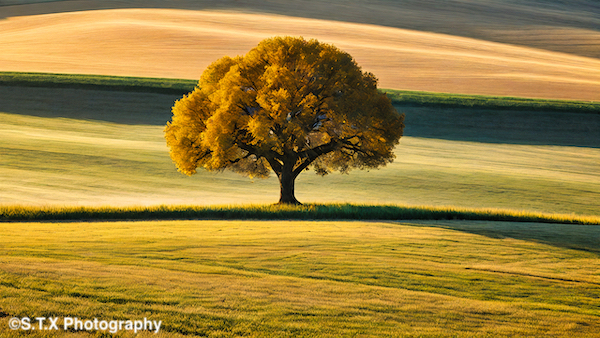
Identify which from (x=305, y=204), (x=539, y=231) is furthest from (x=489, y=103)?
(x=539, y=231)

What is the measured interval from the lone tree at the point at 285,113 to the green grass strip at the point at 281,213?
221cm

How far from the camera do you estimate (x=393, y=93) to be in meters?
55.2

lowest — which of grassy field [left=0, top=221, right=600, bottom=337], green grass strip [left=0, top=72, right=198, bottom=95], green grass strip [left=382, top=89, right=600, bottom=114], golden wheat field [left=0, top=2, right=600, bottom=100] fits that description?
grassy field [left=0, top=221, right=600, bottom=337]

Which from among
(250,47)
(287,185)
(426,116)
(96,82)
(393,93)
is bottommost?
(287,185)

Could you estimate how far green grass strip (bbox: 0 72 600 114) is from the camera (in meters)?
52.7

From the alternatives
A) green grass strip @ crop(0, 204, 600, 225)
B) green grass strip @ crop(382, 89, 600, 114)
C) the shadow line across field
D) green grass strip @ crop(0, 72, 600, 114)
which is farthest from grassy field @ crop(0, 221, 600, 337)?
green grass strip @ crop(0, 72, 600, 114)

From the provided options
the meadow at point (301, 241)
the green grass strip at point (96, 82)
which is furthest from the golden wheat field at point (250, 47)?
the meadow at point (301, 241)

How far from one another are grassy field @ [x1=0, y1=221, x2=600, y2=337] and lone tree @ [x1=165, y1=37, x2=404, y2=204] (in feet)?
19.2

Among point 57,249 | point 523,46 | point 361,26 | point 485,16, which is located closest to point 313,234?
point 57,249

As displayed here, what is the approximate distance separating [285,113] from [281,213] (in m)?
4.31

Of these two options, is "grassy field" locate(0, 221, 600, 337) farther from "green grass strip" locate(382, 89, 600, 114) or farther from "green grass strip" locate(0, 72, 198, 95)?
"green grass strip" locate(0, 72, 198, 95)

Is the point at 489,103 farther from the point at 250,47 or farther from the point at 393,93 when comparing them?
the point at 250,47

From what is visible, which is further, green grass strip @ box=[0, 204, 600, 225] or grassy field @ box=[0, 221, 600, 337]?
green grass strip @ box=[0, 204, 600, 225]

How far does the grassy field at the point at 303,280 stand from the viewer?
29.4ft
